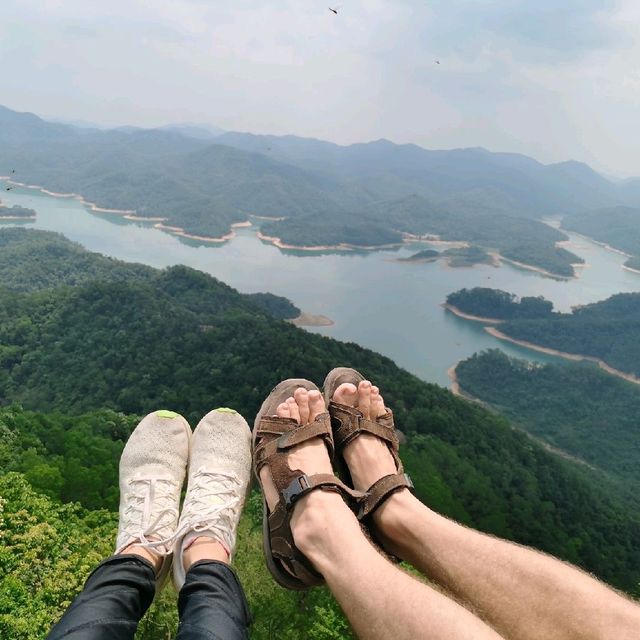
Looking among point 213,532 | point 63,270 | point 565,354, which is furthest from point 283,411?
point 63,270

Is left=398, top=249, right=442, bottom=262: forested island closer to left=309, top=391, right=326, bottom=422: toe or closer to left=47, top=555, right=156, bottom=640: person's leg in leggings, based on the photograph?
left=309, top=391, right=326, bottom=422: toe

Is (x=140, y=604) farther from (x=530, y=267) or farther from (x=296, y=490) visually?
(x=530, y=267)

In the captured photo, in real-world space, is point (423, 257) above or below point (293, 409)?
below

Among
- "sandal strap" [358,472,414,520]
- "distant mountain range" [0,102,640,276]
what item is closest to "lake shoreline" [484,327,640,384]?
"distant mountain range" [0,102,640,276]

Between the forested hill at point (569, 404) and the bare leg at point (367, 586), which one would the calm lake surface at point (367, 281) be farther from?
the bare leg at point (367, 586)

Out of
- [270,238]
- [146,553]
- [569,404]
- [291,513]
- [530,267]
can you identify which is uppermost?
[291,513]

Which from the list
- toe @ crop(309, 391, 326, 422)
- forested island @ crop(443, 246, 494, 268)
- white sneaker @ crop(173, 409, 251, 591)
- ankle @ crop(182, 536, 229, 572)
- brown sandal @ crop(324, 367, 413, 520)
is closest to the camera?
ankle @ crop(182, 536, 229, 572)

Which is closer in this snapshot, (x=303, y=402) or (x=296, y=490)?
(x=296, y=490)
